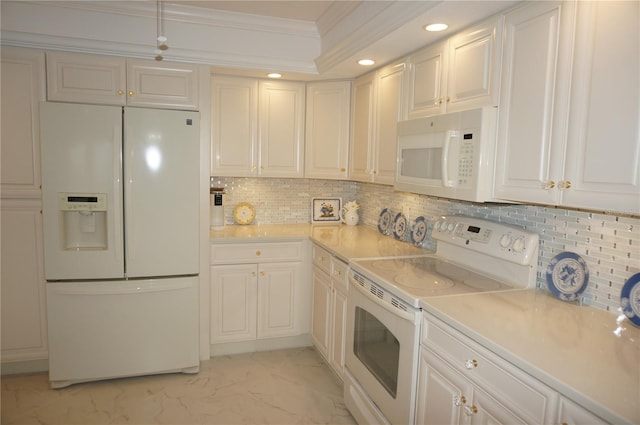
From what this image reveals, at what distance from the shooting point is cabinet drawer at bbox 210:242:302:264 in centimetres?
309

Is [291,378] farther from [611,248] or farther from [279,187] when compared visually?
[611,248]

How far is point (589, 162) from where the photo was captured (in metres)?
1.42

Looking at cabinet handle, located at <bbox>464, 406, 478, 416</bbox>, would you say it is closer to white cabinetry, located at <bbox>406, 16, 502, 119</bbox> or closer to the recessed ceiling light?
white cabinetry, located at <bbox>406, 16, 502, 119</bbox>

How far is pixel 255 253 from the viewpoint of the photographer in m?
3.16

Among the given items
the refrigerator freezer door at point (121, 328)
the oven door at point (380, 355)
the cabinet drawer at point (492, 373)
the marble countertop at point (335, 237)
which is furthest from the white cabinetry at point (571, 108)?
the refrigerator freezer door at point (121, 328)

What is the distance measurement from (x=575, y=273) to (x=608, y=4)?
1.00 m

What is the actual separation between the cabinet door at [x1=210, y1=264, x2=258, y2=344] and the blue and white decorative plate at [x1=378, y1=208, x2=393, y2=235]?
3.40 ft

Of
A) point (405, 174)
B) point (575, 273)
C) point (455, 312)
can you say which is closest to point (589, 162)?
point (575, 273)

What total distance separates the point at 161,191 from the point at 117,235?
0.39 meters

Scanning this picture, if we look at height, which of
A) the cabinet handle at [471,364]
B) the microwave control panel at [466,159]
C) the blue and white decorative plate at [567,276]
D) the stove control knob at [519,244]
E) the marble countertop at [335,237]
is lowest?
the cabinet handle at [471,364]

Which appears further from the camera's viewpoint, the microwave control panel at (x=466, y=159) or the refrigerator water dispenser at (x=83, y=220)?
the refrigerator water dispenser at (x=83, y=220)

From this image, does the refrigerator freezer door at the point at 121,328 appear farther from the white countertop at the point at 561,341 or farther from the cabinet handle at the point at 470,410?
the cabinet handle at the point at 470,410

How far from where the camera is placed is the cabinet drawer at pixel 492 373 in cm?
121

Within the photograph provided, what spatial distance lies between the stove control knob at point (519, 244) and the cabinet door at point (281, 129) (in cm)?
192
